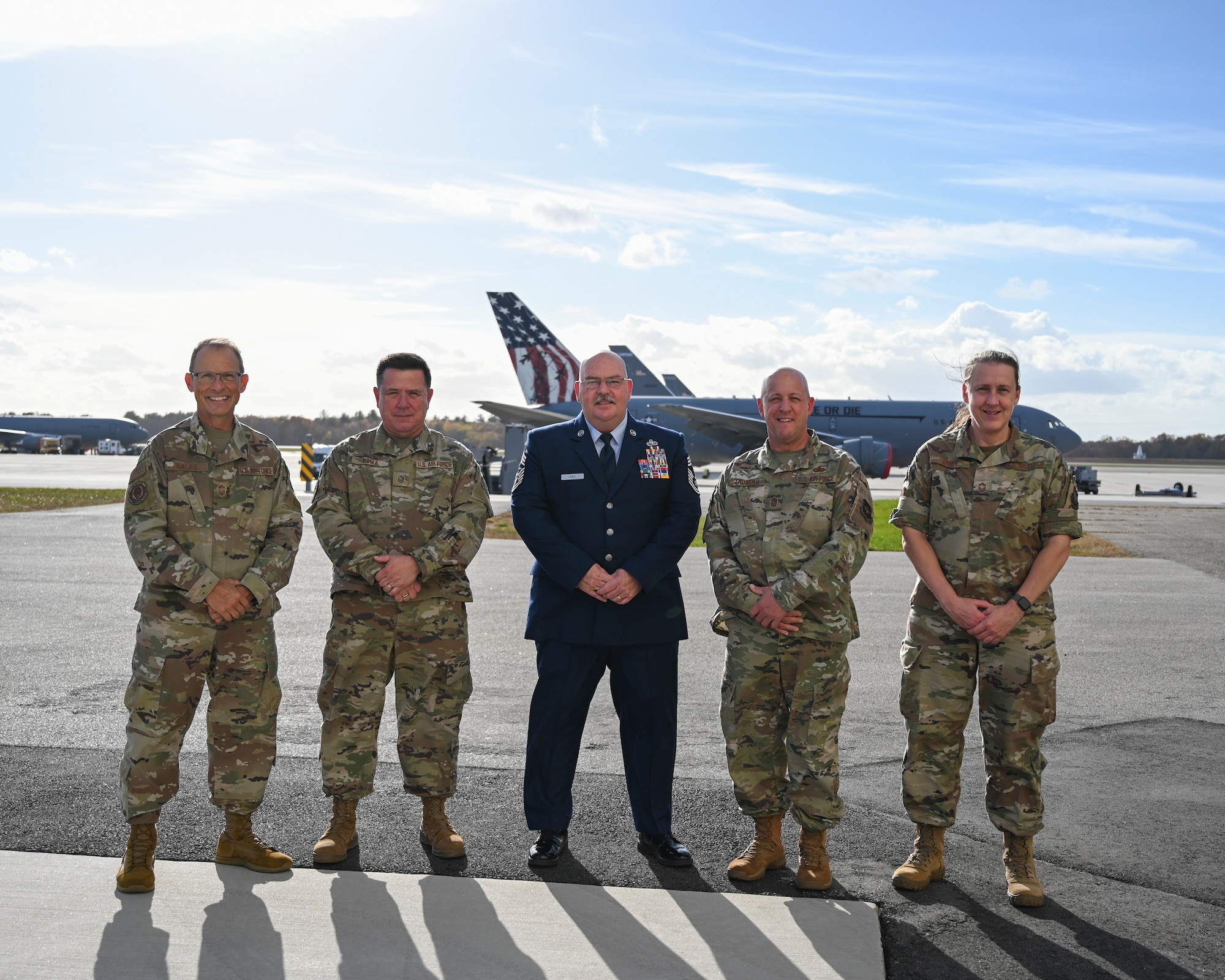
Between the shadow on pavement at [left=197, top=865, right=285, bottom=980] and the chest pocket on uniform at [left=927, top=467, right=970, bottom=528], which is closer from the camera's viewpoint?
the shadow on pavement at [left=197, top=865, right=285, bottom=980]

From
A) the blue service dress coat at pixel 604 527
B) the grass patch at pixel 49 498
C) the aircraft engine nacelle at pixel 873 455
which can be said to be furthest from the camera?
the aircraft engine nacelle at pixel 873 455

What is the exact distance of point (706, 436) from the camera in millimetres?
34812

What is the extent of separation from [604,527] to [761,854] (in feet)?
4.78

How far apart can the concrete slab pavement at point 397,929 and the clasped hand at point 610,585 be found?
111cm

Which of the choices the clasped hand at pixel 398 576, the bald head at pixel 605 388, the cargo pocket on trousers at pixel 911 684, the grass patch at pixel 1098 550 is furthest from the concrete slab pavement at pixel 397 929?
the grass patch at pixel 1098 550

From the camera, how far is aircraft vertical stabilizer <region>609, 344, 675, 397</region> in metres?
41.4

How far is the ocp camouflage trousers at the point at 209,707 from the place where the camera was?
3.79 metres

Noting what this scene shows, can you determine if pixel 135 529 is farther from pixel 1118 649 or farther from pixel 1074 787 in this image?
pixel 1118 649

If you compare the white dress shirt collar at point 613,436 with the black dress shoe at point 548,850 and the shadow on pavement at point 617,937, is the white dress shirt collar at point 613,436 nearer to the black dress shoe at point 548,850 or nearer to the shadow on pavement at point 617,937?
the black dress shoe at point 548,850

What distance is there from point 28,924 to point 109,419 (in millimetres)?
85910

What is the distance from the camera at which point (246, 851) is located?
3803 mm

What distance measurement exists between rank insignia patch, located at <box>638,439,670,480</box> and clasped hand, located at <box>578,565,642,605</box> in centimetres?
46

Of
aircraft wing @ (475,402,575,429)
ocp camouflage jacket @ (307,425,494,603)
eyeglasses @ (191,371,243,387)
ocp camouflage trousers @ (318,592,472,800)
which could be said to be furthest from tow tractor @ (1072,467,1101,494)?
eyeglasses @ (191,371,243,387)

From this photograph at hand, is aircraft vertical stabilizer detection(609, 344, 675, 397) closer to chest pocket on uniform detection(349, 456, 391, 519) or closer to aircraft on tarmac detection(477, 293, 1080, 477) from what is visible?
aircraft on tarmac detection(477, 293, 1080, 477)
